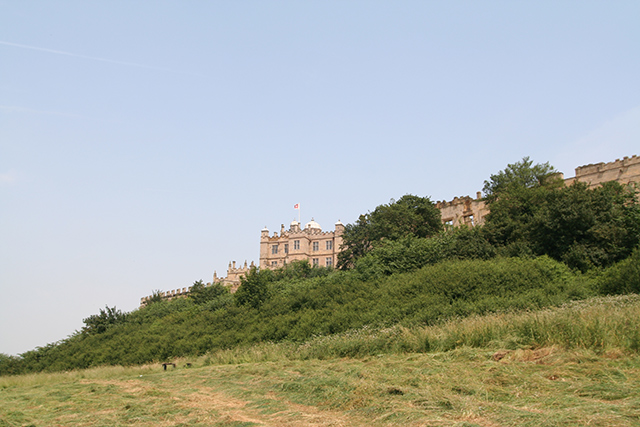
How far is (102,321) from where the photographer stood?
42.0 meters

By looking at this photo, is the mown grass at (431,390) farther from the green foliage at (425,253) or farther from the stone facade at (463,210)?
the stone facade at (463,210)

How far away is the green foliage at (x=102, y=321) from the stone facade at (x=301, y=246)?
101ft

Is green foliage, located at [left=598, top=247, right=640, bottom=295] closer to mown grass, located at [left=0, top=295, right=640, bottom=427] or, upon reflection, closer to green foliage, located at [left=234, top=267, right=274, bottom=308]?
mown grass, located at [left=0, top=295, right=640, bottom=427]

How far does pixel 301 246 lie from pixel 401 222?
3034 centimetres

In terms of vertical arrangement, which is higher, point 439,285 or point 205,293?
point 439,285

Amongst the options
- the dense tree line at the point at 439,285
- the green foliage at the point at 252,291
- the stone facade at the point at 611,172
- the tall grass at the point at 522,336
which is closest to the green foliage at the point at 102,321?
the dense tree line at the point at 439,285

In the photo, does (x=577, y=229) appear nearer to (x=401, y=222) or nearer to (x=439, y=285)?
(x=439, y=285)

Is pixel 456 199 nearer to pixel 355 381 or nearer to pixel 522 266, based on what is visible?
pixel 522 266

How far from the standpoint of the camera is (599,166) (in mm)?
43125

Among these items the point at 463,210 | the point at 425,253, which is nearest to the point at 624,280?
the point at 425,253

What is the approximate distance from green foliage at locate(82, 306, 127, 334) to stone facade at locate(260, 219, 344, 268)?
30722 millimetres

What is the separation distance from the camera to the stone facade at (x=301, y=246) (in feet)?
240

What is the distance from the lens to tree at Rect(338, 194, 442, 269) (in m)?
45.3

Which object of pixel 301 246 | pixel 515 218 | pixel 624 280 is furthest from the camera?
pixel 301 246
